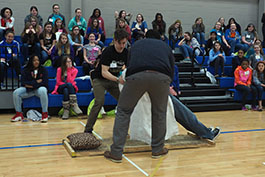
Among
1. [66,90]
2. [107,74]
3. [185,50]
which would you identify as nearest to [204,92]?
[185,50]

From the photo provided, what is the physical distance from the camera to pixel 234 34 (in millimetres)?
10906

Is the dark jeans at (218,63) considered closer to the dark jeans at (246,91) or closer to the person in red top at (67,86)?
the dark jeans at (246,91)

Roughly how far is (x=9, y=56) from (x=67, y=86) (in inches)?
67.6

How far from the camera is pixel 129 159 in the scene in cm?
383

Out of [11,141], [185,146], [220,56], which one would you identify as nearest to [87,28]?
[220,56]

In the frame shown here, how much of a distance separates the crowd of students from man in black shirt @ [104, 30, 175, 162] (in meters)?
2.86

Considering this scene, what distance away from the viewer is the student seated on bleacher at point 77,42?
8.38m

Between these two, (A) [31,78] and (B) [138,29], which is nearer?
(A) [31,78]

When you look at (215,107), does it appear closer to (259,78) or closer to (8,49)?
(259,78)

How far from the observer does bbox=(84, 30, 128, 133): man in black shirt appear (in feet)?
13.5

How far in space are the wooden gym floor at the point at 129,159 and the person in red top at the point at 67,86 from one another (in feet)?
3.91

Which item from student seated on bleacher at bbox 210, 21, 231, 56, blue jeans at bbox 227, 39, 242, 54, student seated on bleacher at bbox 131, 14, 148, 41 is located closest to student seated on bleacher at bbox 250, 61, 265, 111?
student seated on bleacher at bbox 210, 21, 231, 56

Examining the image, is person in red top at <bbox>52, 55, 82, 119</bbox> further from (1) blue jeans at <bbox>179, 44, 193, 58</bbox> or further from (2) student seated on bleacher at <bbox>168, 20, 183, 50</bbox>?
(2) student seated on bleacher at <bbox>168, 20, 183, 50</bbox>

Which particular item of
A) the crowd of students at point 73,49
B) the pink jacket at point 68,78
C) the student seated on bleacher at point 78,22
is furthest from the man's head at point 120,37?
the student seated on bleacher at point 78,22
